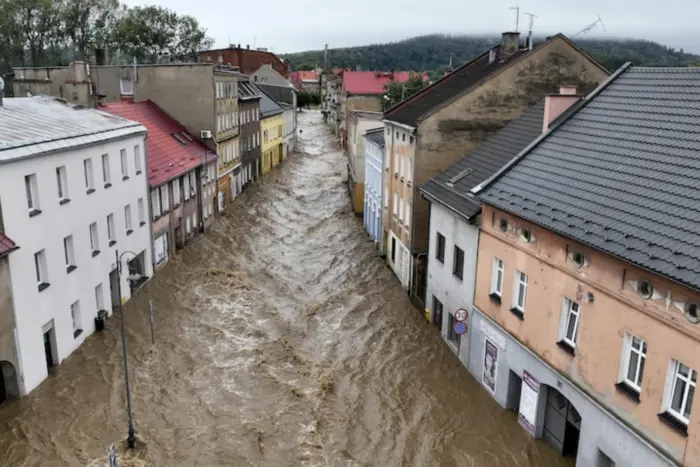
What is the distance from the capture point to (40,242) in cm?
1811

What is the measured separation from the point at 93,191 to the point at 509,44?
64.0 feet

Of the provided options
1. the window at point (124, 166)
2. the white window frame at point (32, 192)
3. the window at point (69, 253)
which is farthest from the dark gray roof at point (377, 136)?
the white window frame at point (32, 192)

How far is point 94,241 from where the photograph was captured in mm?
22375

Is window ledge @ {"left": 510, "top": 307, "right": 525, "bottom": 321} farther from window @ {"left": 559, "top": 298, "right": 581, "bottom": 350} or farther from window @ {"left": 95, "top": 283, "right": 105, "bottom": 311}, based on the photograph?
window @ {"left": 95, "top": 283, "right": 105, "bottom": 311}

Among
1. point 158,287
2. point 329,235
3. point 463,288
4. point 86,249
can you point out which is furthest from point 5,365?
point 329,235

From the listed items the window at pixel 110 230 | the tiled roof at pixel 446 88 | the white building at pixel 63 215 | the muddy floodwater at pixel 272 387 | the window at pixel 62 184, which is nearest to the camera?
the muddy floodwater at pixel 272 387

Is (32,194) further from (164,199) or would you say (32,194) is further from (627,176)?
(627,176)

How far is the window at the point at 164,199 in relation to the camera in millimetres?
29944

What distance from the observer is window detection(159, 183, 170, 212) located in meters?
29.9

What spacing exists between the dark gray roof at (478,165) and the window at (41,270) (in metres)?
12.5

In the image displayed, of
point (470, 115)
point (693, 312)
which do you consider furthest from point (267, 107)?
point (693, 312)

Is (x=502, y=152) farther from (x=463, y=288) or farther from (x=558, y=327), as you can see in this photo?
(x=558, y=327)

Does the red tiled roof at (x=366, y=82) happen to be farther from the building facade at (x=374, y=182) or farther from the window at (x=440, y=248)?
the window at (x=440, y=248)

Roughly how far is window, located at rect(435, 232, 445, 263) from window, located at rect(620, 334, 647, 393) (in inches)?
384
